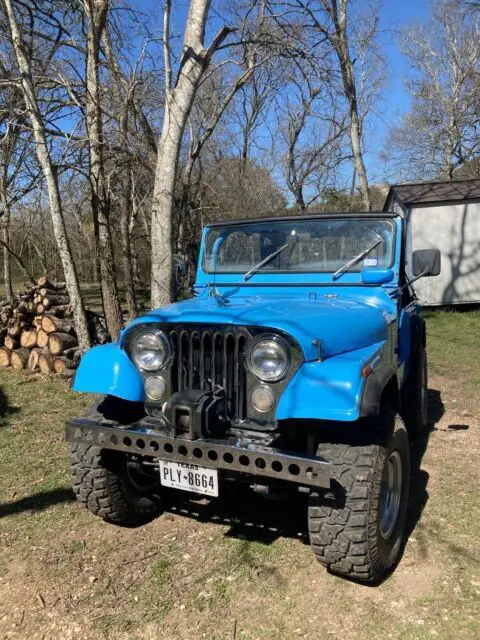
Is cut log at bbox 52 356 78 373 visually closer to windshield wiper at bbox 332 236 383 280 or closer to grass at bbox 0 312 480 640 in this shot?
grass at bbox 0 312 480 640

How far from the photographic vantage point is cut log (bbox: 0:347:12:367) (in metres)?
7.97

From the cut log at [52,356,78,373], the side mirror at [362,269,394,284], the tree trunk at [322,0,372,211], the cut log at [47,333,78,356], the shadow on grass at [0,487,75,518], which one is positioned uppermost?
the tree trunk at [322,0,372,211]

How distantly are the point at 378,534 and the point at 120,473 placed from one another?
1.54 m

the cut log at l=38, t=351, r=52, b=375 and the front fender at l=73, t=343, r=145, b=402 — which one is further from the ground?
the front fender at l=73, t=343, r=145, b=402

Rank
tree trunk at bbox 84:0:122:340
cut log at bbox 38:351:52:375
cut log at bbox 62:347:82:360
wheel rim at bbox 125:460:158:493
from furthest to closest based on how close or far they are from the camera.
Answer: cut log at bbox 38:351:52:375
cut log at bbox 62:347:82:360
tree trunk at bbox 84:0:122:340
wheel rim at bbox 125:460:158:493

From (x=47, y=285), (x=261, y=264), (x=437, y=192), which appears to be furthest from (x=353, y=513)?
(x=437, y=192)

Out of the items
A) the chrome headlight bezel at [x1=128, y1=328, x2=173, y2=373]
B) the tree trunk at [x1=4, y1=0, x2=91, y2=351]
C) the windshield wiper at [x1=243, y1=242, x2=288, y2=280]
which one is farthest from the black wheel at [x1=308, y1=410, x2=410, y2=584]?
the tree trunk at [x1=4, y1=0, x2=91, y2=351]

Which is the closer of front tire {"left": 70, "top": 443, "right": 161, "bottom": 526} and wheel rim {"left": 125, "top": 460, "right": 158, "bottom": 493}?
front tire {"left": 70, "top": 443, "right": 161, "bottom": 526}

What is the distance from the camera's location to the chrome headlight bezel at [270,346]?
2580mm

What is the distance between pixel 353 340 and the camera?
2.84m

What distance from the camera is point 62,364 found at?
7.20 meters

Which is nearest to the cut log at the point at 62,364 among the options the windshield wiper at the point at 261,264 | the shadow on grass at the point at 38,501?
the shadow on grass at the point at 38,501

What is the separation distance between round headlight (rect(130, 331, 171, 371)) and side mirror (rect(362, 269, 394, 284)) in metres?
1.60

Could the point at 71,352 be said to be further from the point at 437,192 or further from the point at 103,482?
the point at 437,192
